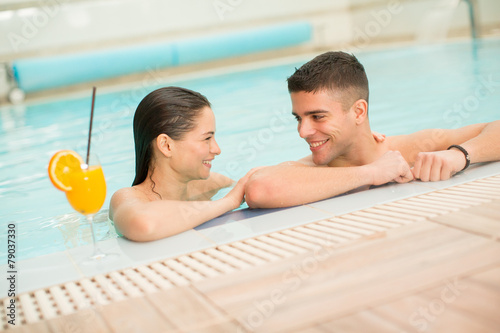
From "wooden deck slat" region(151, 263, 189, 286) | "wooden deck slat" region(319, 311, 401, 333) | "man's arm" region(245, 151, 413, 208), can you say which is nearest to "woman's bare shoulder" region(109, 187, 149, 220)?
"man's arm" region(245, 151, 413, 208)

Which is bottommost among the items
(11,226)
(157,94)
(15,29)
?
(11,226)

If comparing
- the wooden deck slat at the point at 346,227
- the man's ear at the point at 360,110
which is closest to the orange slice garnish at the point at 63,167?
the wooden deck slat at the point at 346,227

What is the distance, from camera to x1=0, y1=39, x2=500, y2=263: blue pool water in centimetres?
375

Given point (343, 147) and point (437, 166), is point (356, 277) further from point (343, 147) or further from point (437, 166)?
point (343, 147)

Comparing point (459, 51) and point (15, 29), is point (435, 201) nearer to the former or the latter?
point (459, 51)

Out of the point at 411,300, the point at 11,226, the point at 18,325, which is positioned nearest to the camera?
the point at 411,300

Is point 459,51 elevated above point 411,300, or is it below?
above

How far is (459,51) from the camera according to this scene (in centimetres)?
978

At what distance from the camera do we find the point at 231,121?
638 centimetres

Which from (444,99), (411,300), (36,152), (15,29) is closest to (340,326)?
(411,300)

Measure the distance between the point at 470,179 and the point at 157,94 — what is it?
4.89 ft

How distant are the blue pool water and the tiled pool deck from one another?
1.34 meters

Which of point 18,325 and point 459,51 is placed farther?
point 459,51

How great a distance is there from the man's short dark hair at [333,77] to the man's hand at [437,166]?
0.48 meters
